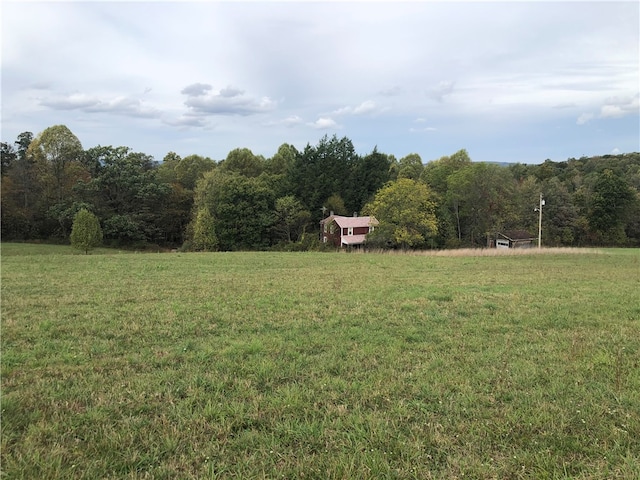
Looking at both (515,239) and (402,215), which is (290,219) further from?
(515,239)

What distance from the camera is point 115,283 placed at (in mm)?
11172

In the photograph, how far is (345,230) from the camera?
4691 centimetres

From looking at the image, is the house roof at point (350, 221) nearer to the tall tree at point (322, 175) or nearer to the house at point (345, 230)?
the house at point (345, 230)

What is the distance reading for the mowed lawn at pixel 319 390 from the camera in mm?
2934

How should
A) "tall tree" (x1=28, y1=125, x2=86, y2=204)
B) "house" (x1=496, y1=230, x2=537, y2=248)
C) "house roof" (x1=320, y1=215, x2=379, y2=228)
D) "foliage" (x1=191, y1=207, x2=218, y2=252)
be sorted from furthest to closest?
"house" (x1=496, y1=230, x2=537, y2=248) < "house roof" (x1=320, y1=215, x2=379, y2=228) < "tall tree" (x1=28, y1=125, x2=86, y2=204) < "foliage" (x1=191, y1=207, x2=218, y2=252)

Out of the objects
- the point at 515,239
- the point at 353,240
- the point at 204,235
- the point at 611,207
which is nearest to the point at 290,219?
the point at 353,240

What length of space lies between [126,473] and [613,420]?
394 cm

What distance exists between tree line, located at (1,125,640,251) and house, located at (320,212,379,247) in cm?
187

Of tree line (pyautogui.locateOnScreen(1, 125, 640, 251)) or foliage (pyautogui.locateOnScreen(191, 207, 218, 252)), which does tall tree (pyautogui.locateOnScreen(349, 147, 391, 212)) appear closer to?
tree line (pyautogui.locateOnScreen(1, 125, 640, 251))

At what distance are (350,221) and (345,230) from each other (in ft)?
4.22

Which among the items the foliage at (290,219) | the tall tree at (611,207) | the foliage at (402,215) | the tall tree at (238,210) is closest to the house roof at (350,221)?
the foliage at (290,219)

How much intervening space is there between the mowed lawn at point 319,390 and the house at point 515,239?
148ft

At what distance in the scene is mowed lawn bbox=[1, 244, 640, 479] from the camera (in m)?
2.93

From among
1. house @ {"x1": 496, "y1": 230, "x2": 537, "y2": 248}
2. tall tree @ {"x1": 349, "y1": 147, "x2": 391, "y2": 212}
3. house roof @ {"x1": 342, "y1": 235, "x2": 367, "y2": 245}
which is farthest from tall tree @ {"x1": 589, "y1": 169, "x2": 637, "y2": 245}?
house roof @ {"x1": 342, "y1": 235, "x2": 367, "y2": 245}
